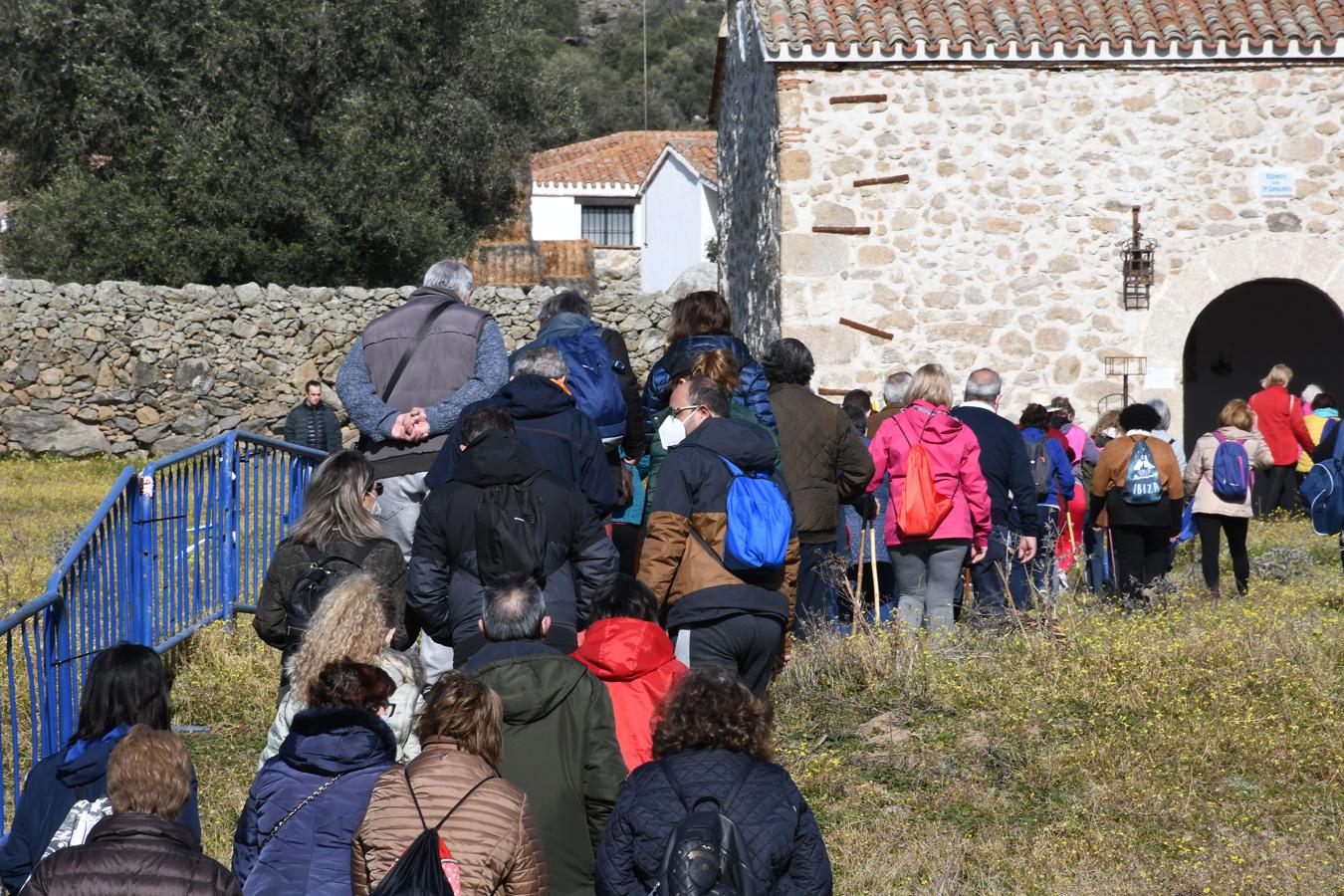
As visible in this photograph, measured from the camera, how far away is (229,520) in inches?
310

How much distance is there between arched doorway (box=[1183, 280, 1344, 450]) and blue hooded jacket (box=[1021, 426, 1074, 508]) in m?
8.12

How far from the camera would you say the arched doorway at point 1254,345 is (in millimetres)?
16781

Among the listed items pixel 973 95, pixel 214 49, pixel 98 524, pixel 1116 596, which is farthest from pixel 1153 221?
pixel 214 49

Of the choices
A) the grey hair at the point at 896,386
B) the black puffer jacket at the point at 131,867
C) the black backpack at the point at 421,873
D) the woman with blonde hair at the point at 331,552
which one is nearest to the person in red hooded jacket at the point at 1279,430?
the grey hair at the point at 896,386

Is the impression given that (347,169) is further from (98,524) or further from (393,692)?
(393,692)

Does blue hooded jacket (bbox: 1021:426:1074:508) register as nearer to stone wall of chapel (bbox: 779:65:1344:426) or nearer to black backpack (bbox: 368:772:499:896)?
stone wall of chapel (bbox: 779:65:1344:426)

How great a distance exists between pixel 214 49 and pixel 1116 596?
1441 cm

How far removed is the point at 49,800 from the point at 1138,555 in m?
6.63

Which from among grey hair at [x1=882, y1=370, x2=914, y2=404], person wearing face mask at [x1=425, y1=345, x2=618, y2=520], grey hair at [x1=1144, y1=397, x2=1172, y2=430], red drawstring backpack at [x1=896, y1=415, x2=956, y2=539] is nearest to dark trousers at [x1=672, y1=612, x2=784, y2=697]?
person wearing face mask at [x1=425, y1=345, x2=618, y2=520]

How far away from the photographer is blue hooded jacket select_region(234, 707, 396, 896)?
3723 millimetres

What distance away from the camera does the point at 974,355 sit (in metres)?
12.9

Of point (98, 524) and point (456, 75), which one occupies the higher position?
point (456, 75)

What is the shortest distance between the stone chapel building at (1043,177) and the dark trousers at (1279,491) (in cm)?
169

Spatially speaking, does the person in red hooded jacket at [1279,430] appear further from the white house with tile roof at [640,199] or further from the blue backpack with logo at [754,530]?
the white house with tile roof at [640,199]
